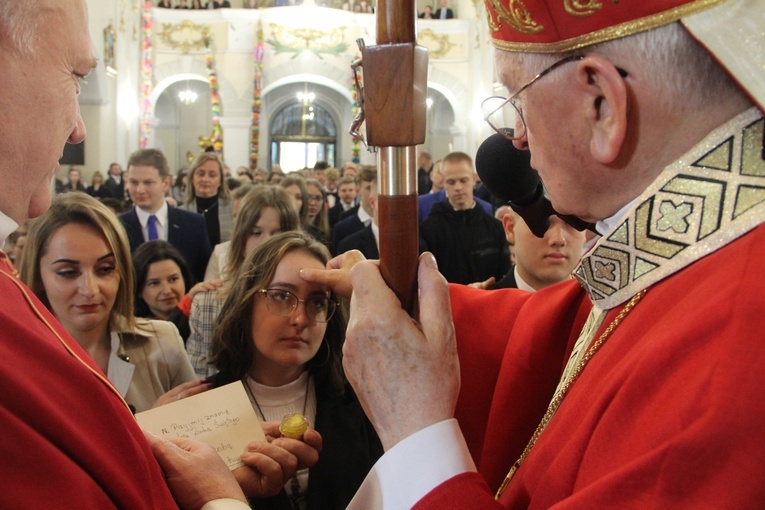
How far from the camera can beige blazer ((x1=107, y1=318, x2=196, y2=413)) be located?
86.4 inches

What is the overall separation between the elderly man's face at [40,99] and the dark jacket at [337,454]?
108 centimetres

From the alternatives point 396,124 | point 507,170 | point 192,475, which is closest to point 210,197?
point 507,170

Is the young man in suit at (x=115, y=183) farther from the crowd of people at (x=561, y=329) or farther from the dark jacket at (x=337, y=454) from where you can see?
the crowd of people at (x=561, y=329)

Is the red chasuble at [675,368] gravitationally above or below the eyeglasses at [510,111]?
below

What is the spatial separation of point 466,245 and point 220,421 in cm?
313

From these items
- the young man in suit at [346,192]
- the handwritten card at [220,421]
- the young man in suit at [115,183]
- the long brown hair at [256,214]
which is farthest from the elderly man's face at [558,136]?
the young man in suit at [115,183]

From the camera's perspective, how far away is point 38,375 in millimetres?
887

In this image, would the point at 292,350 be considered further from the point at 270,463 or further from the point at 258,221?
the point at 258,221

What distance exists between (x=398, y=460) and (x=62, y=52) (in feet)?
2.69

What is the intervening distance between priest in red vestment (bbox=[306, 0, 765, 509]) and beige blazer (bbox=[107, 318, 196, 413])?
1343mm

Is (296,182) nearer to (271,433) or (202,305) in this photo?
(202,305)

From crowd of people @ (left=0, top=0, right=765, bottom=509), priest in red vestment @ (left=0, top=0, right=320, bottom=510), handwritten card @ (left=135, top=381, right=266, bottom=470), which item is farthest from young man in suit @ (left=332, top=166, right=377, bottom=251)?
priest in red vestment @ (left=0, top=0, right=320, bottom=510)

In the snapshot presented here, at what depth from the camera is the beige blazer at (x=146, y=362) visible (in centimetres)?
A: 220

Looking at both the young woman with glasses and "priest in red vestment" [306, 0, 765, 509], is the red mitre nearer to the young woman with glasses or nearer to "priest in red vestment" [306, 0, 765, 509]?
"priest in red vestment" [306, 0, 765, 509]
